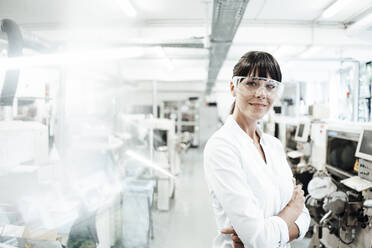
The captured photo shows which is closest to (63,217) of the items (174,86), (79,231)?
(79,231)

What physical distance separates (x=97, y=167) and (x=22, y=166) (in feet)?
4.64

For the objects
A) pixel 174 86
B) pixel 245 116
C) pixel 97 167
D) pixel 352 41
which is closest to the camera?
pixel 245 116

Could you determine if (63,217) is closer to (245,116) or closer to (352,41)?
(245,116)

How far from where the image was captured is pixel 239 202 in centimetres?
73

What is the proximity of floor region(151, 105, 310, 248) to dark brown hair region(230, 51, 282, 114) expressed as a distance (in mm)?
2397

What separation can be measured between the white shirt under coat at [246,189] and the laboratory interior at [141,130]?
0.17 ft

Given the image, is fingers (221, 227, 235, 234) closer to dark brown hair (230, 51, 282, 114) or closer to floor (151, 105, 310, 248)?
dark brown hair (230, 51, 282, 114)

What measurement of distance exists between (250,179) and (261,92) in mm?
306

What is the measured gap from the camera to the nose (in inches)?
33.8

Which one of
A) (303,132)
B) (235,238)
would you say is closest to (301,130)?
(303,132)

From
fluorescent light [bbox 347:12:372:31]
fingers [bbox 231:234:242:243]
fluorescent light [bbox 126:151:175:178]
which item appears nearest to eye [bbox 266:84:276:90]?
fingers [bbox 231:234:242:243]

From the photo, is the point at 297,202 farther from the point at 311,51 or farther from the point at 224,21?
the point at 311,51

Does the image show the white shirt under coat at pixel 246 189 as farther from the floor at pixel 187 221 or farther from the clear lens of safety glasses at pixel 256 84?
the floor at pixel 187 221

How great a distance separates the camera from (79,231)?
166cm
